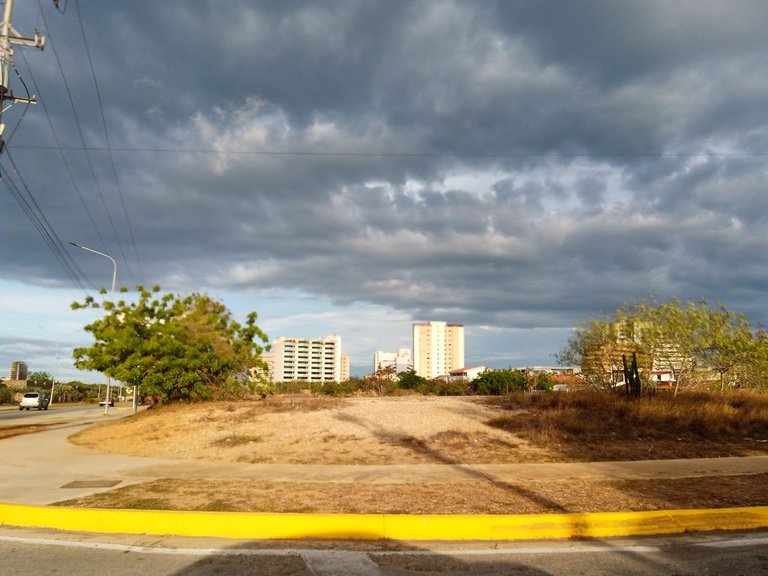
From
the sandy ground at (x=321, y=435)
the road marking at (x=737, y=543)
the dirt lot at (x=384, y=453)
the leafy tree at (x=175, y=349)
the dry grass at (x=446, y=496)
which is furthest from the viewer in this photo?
the leafy tree at (x=175, y=349)

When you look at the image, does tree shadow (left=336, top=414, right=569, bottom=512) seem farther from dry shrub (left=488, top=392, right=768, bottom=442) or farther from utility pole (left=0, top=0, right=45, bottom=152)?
utility pole (left=0, top=0, right=45, bottom=152)

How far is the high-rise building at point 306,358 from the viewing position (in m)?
170

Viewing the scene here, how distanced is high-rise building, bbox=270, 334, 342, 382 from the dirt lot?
506ft

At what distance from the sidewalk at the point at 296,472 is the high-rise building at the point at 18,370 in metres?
158

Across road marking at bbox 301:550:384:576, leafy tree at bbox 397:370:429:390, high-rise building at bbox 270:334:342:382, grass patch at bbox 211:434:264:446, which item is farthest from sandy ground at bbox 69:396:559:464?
high-rise building at bbox 270:334:342:382

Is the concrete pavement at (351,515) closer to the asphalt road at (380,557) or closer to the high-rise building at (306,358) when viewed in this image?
the asphalt road at (380,557)

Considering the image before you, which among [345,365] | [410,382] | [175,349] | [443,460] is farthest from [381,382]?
[345,365]

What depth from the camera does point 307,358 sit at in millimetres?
173750

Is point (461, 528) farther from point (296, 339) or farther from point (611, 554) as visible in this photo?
point (296, 339)

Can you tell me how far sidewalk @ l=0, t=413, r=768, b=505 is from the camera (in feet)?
28.5

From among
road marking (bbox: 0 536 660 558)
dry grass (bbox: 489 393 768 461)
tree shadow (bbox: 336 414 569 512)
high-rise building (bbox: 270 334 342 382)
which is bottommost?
road marking (bbox: 0 536 660 558)

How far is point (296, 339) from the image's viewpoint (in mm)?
174375

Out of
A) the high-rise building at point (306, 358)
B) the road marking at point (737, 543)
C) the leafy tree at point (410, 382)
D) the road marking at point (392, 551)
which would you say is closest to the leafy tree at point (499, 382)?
the leafy tree at point (410, 382)

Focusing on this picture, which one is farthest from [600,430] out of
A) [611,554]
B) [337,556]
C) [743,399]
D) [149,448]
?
[149,448]
